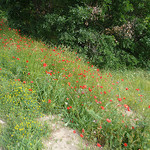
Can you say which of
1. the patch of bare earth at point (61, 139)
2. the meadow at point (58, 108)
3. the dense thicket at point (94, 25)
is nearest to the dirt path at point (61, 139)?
the patch of bare earth at point (61, 139)

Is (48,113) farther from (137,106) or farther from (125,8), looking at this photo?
(125,8)

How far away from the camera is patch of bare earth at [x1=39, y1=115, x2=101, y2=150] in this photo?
101 inches

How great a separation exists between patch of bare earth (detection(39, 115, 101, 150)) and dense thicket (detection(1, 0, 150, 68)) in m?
3.87

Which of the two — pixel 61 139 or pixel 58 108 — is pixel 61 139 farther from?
pixel 58 108

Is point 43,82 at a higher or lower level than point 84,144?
higher

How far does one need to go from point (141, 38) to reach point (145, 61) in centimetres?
113

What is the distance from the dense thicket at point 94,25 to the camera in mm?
6523

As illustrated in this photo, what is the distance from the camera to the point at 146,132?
2465 millimetres

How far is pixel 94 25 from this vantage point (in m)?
7.09

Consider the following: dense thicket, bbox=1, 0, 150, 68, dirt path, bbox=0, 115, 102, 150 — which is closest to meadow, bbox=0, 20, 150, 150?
dirt path, bbox=0, 115, 102, 150

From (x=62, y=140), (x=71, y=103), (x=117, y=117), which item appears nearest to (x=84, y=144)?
(x=62, y=140)

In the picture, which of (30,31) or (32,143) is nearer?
(32,143)

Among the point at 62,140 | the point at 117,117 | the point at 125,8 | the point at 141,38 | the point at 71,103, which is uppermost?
the point at 125,8

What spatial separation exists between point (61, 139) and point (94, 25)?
18.1 feet
